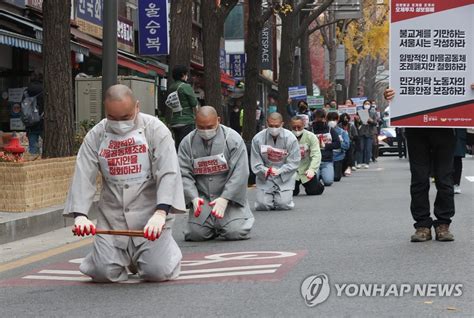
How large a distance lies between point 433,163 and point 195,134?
247cm

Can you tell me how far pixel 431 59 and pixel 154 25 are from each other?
59.9 feet

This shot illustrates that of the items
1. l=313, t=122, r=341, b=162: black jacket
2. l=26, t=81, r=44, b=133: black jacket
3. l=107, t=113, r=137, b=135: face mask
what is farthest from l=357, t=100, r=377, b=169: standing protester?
l=107, t=113, r=137, b=135: face mask

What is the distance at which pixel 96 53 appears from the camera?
25.0 m

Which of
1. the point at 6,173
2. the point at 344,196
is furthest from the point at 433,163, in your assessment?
the point at 344,196

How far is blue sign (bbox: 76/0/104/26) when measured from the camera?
26.3 m

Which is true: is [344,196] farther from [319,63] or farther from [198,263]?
Result: [319,63]

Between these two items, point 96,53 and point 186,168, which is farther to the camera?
point 96,53

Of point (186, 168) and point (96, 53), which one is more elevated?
point (96, 53)

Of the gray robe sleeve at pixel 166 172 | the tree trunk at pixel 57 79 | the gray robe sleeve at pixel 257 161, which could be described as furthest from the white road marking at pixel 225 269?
the tree trunk at pixel 57 79

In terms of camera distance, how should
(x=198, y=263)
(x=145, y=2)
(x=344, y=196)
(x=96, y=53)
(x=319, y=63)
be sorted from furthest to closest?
1. (x=319, y=63)
2. (x=145, y=2)
3. (x=96, y=53)
4. (x=344, y=196)
5. (x=198, y=263)

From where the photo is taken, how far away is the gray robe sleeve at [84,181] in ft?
26.6

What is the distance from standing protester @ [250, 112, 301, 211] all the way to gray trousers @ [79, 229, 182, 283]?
6.94 m

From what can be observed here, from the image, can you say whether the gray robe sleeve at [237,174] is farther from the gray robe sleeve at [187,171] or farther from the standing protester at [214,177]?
the gray robe sleeve at [187,171]

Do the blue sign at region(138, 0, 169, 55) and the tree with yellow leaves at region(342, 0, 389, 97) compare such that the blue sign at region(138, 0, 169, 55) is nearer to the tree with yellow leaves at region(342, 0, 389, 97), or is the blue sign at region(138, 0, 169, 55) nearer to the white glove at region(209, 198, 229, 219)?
the white glove at region(209, 198, 229, 219)
